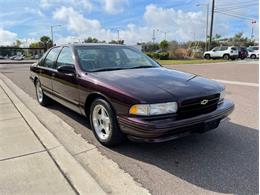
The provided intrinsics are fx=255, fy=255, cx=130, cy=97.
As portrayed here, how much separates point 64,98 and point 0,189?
7.51ft

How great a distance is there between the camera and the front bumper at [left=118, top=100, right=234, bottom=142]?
9.53ft

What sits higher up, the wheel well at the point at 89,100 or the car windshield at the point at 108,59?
the car windshield at the point at 108,59

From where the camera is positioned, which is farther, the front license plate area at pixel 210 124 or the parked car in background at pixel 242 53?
the parked car in background at pixel 242 53

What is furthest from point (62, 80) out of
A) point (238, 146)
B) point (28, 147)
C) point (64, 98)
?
point (238, 146)

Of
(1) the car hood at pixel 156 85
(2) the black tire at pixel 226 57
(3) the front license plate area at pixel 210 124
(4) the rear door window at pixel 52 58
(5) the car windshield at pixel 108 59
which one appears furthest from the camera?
(2) the black tire at pixel 226 57

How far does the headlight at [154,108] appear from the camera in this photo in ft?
9.68

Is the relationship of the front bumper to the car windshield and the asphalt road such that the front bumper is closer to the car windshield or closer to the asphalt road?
the asphalt road

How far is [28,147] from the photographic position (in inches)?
146

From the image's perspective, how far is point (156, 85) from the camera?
10.7ft

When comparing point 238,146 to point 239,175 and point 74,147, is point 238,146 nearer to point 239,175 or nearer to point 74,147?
point 239,175

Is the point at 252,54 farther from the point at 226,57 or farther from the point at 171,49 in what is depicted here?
the point at 171,49

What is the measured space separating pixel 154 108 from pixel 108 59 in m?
1.75

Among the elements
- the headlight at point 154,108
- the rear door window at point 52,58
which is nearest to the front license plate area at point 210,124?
the headlight at point 154,108

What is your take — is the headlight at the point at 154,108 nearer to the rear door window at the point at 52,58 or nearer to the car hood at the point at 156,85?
the car hood at the point at 156,85
